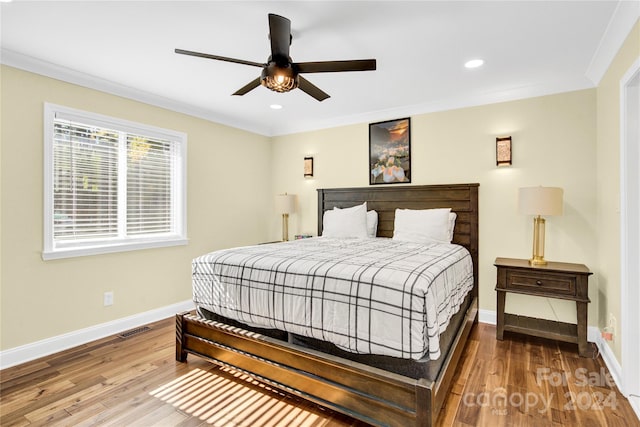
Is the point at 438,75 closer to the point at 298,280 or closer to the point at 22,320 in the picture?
the point at 298,280

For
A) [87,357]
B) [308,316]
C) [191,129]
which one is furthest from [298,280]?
[191,129]

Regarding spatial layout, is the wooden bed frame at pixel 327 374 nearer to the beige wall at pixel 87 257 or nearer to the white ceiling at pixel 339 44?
the beige wall at pixel 87 257

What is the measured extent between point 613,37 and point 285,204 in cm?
370

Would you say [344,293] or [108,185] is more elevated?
[108,185]

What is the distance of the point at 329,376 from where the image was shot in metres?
Answer: 1.87

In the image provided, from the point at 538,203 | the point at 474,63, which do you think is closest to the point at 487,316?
the point at 538,203

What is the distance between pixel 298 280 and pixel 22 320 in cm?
244

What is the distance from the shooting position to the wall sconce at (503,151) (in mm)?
3418

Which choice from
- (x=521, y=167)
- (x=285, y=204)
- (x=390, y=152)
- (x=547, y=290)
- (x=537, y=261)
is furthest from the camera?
(x=285, y=204)

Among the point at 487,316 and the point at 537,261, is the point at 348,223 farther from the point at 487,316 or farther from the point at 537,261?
the point at 537,261

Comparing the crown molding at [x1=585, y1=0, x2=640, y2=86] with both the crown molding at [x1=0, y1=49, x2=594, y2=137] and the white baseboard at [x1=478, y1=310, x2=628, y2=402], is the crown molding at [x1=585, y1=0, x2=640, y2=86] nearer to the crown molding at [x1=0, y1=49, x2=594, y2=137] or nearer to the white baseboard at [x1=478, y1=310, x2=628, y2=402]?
the crown molding at [x1=0, y1=49, x2=594, y2=137]

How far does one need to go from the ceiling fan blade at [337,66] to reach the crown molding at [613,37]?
1.56 metres

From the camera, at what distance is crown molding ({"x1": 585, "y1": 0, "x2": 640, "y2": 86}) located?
197 centimetres

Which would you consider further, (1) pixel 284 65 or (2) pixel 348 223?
(2) pixel 348 223
